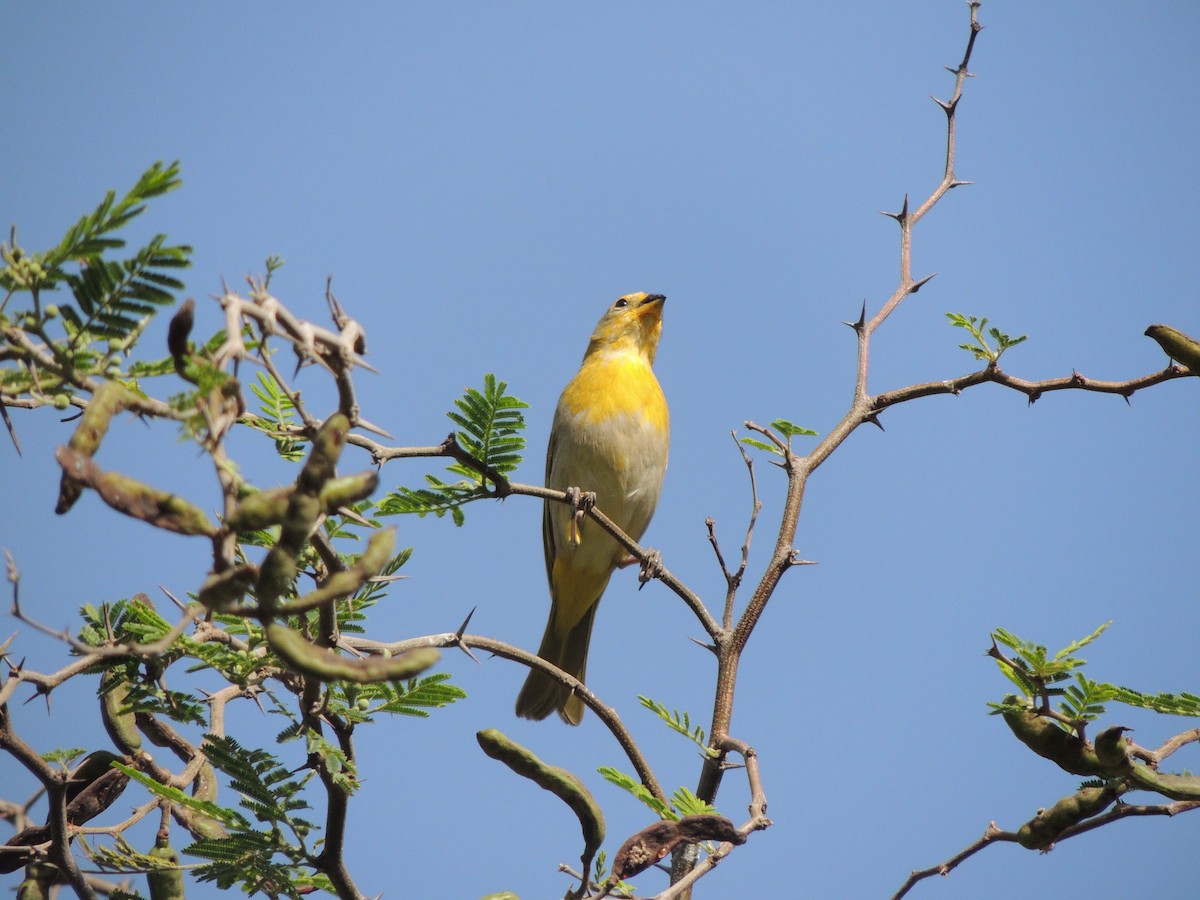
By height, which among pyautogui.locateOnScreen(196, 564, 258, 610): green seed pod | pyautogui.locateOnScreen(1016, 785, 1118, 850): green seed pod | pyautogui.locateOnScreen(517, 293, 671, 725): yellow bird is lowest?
pyautogui.locateOnScreen(196, 564, 258, 610): green seed pod

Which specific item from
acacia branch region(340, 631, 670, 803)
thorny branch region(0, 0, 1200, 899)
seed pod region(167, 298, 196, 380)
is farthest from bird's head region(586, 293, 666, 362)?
seed pod region(167, 298, 196, 380)

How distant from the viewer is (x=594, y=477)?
6.89m

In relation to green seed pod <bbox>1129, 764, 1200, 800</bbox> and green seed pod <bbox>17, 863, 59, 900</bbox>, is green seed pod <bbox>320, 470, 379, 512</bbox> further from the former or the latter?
green seed pod <bbox>1129, 764, 1200, 800</bbox>

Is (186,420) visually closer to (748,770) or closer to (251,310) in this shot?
(251,310)

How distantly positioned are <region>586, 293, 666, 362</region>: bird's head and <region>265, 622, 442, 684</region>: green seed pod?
20.7 ft

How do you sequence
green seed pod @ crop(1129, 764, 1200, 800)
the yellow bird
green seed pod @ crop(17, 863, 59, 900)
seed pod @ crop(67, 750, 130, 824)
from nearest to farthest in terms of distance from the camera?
green seed pod @ crop(1129, 764, 1200, 800), green seed pod @ crop(17, 863, 59, 900), seed pod @ crop(67, 750, 130, 824), the yellow bird

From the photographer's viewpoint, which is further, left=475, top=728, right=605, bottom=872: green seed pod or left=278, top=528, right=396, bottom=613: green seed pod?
left=475, top=728, right=605, bottom=872: green seed pod

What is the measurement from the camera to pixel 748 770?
2.89 metres

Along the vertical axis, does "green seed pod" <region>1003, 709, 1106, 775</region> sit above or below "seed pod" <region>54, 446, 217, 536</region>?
above

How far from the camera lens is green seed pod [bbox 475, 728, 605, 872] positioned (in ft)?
7.85

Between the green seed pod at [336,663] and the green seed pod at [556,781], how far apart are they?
848 millimetres

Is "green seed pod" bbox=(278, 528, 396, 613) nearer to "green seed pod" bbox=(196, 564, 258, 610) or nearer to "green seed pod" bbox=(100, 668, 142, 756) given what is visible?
"green seed pod" bbox=(196, 564, 258, 610)

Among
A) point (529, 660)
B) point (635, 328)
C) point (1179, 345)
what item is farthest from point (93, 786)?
point (635, 328)

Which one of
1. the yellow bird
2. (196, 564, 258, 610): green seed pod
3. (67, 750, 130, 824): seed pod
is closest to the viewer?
(196, 564, 258, 610): green seed pod
